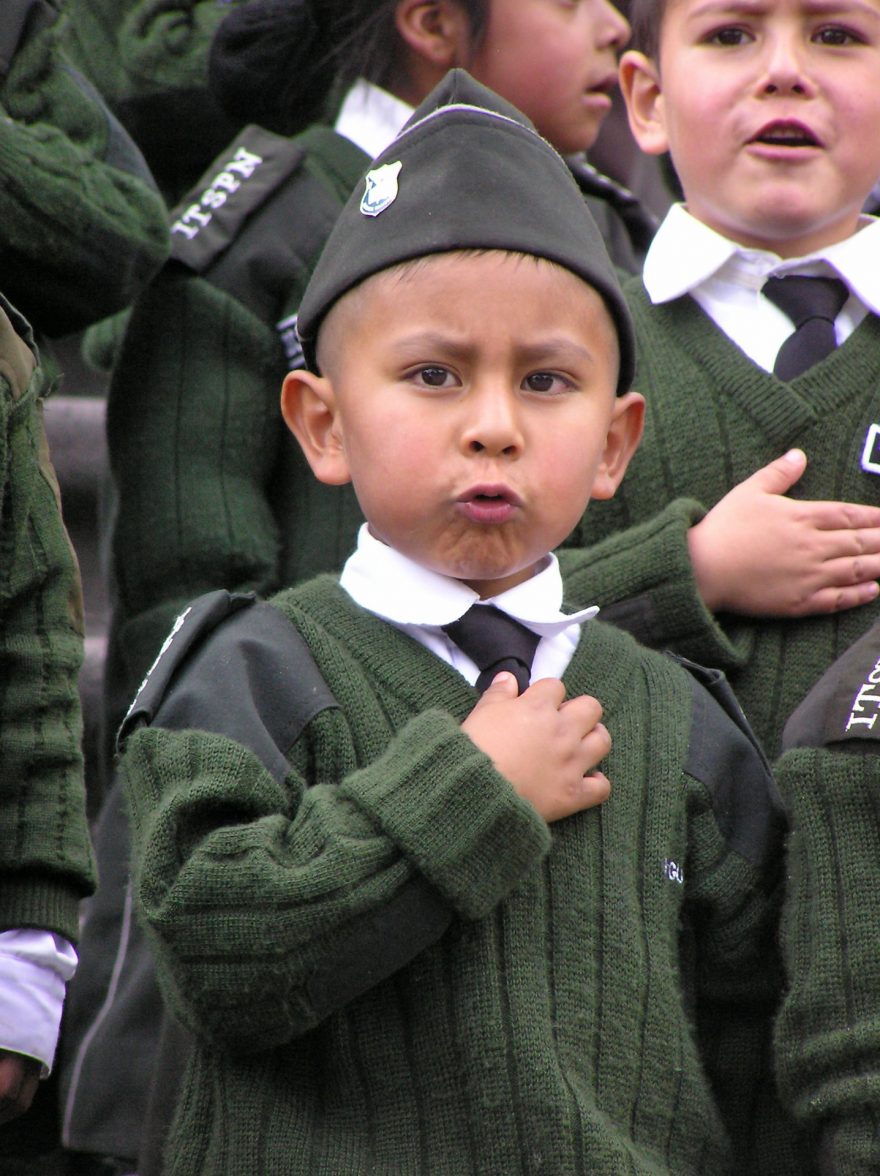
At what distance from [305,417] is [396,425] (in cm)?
20

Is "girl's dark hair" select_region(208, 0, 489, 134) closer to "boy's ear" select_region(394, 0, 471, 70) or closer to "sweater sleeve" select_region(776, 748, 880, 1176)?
"boy's ear" select_region(394, 0, 471, 70)

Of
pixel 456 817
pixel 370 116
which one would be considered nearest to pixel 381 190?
pixel 456 817

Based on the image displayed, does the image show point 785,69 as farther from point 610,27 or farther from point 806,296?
point 610,27

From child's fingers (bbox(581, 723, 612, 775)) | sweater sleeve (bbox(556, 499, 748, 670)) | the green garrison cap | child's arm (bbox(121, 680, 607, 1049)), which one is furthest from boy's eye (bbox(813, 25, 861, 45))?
child's arm (bbox(121, 680, 607, 1049))

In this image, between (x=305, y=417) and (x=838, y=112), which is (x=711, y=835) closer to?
(x=305, y=417)

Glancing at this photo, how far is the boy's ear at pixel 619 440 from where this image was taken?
2195mm

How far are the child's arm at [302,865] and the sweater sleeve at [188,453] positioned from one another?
1.04 meters

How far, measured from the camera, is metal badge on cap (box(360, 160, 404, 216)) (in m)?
2.06

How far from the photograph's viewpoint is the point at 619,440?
2.22 metres

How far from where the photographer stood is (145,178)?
294 centimetres

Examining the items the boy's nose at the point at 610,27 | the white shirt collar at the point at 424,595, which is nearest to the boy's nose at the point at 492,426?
the white shirt collar at the point at 424,595

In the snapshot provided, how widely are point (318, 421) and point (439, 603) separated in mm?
292

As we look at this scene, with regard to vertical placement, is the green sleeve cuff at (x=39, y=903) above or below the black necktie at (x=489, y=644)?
below

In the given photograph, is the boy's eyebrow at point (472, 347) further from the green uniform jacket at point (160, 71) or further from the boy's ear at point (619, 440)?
the green uniform jacket at point (160, 71)
